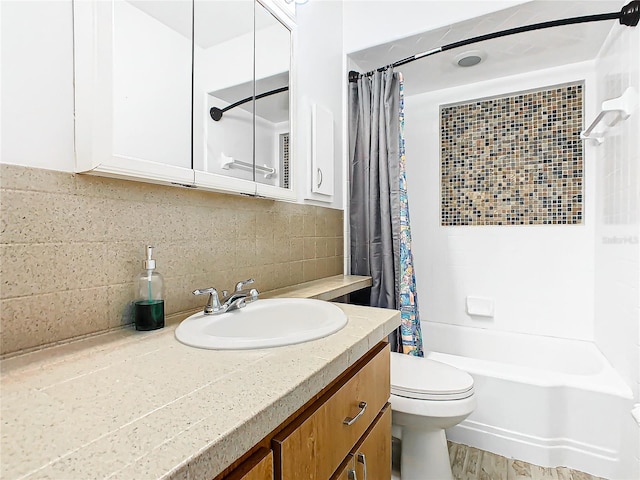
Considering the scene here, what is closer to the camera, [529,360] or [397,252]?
[397,252]

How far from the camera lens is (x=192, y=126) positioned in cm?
111

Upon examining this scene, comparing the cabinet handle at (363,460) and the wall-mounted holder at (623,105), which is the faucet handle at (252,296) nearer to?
the cabinet handle at (363,460)

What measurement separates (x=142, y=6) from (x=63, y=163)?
48 cm

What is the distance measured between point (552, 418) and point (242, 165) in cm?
176

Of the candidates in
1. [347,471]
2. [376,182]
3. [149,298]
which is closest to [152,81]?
[149,298]

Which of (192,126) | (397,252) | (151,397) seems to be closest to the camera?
(151,397)

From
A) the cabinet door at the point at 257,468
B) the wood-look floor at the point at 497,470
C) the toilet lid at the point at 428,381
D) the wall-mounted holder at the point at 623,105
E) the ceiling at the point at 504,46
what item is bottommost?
the wood-look floor at the point at 497,470

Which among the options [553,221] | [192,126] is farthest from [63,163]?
[553,221]

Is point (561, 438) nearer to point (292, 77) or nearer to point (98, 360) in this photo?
point (98, 360)

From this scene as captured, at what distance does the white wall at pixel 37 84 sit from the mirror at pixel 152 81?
10 cm

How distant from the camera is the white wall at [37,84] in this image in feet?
2.44

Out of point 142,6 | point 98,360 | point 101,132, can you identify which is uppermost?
point 142,6

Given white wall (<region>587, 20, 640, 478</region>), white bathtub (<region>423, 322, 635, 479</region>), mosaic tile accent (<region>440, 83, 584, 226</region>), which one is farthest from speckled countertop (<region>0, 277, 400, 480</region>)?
mosaic tile accent (<region>440, 83, 584, 226</region>)

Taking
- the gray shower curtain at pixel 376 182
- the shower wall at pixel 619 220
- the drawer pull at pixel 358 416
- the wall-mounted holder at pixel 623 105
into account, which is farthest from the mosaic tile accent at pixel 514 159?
the drawer pull at pixel 358 416
